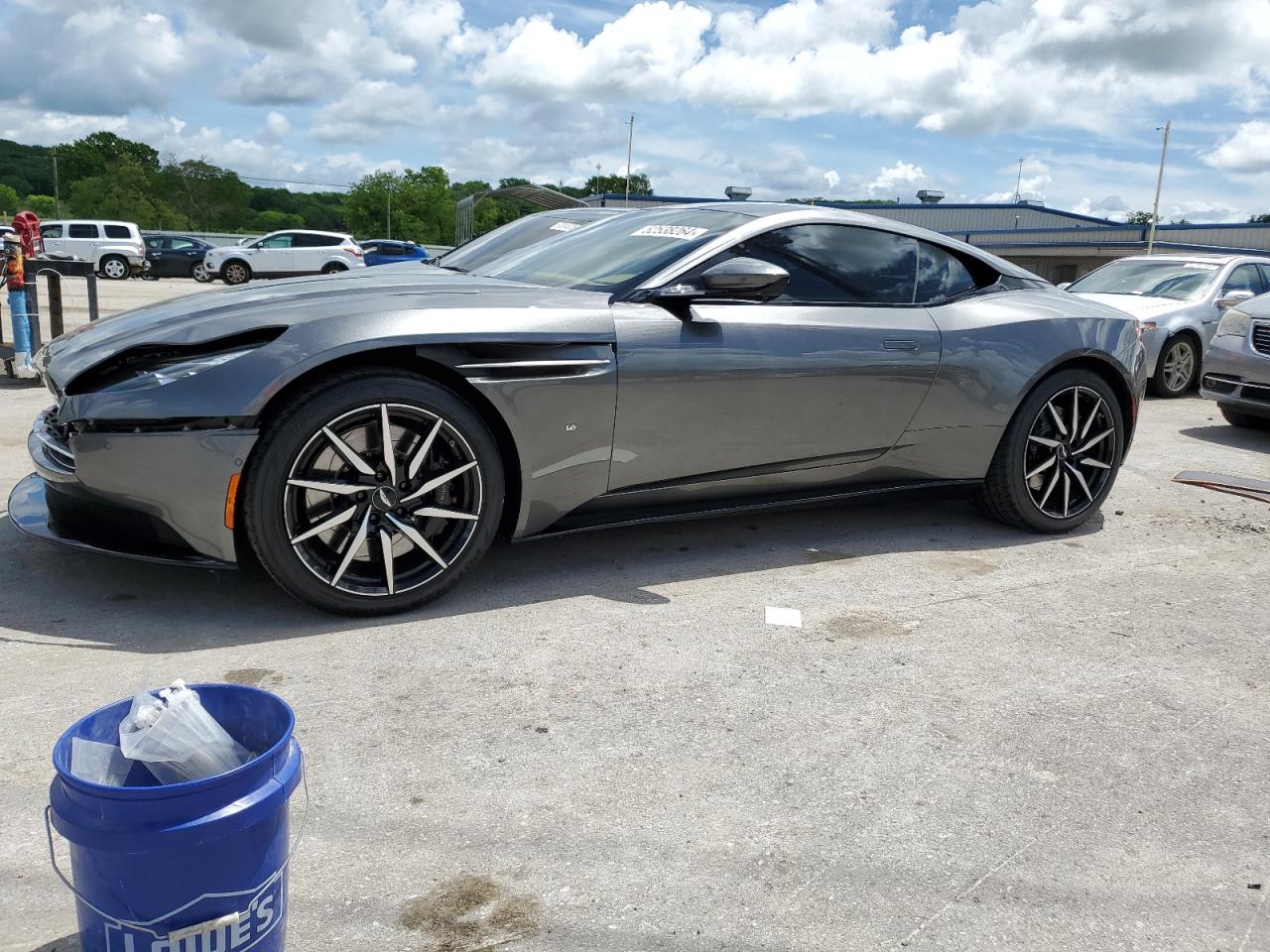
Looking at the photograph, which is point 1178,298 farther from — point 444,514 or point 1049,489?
point 444,514

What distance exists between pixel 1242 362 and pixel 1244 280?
3.34m

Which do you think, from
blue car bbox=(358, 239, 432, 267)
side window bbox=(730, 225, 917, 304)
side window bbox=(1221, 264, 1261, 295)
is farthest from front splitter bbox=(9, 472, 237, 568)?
blue car bbox=(358, 239, 432, 267)

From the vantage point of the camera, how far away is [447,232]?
388 feet

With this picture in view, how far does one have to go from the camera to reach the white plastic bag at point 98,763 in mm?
1605

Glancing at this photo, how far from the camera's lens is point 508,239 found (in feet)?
17.5

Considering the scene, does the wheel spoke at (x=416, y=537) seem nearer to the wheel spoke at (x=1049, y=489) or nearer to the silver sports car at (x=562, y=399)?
the silver sports car at (x=562, y=399)

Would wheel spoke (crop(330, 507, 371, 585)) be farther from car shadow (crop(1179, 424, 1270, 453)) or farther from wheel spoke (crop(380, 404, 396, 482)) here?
car shadow (crop(1179, 424, 1270, 453))

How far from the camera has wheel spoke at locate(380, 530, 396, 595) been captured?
3314 mm

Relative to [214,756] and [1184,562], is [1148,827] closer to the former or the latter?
[214,756]

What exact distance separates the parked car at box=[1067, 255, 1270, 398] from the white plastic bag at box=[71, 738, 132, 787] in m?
9.40

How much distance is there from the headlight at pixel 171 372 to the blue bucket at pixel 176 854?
1625 millimetres

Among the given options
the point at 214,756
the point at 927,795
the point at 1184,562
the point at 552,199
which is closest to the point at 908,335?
the point at 1184,562

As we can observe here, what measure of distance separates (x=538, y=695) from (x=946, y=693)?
1.18m

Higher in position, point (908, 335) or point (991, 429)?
point (908, 335)
